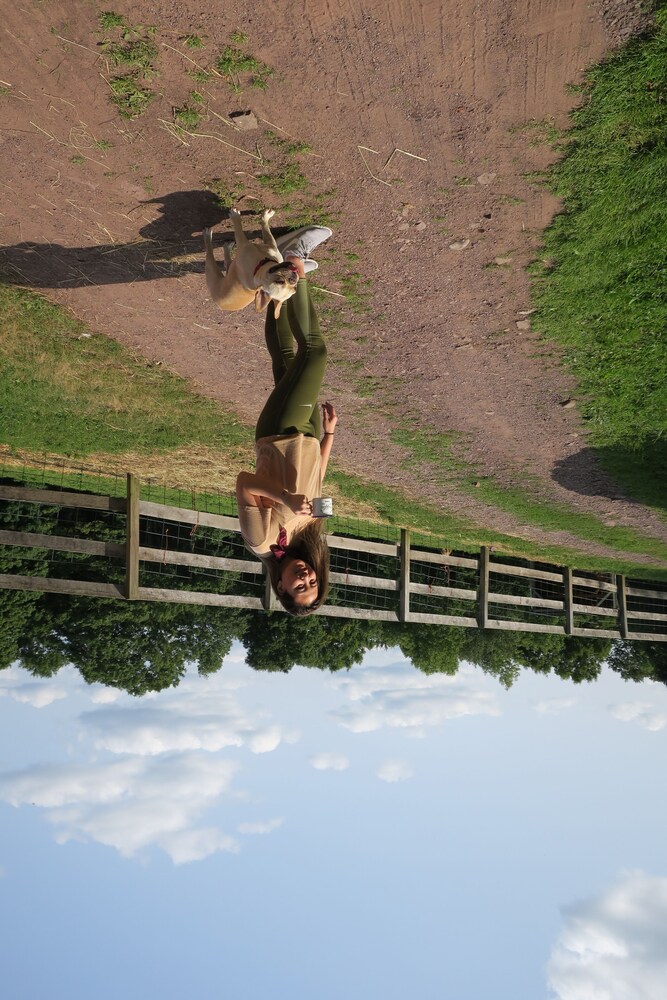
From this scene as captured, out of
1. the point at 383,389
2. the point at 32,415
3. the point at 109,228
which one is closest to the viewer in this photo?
the point at 109,228

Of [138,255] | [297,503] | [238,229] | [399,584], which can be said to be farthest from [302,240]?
[399,584]

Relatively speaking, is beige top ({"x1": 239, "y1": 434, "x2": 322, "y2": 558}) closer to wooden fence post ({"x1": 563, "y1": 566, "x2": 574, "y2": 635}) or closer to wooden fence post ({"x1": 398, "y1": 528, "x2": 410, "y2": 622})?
wooden fence post ({"x1": 398, "y1": 528, "x2": 410, "y2": 622})

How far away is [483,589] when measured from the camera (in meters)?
11.4

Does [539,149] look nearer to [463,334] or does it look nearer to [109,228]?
[463,334]

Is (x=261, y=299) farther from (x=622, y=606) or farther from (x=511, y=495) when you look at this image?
(x=622, y=606)

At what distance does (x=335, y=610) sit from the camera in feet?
30.5

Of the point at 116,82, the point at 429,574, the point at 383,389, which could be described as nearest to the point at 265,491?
the point at 116,82

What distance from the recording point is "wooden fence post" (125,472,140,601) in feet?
25.2

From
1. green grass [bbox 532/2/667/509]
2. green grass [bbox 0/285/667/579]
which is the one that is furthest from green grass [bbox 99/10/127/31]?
green grass [bbox 532/2/667/509]

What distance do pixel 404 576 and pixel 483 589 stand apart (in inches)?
67.9

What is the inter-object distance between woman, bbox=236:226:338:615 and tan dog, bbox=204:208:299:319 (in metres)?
0.26

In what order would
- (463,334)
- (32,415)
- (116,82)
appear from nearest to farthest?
(116,82), (463,334), (32,415)

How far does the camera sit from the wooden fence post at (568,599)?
12734 millimetres

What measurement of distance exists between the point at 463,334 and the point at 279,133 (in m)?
2.74
